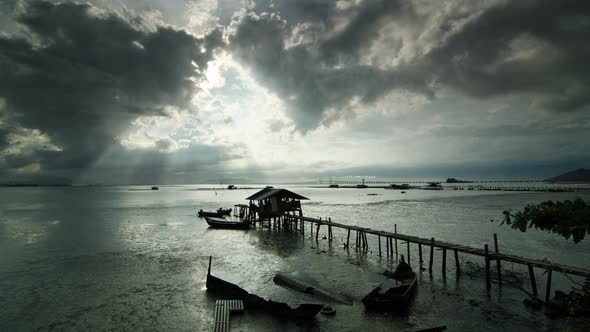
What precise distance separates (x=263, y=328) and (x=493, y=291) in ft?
39.6

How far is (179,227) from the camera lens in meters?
38.2

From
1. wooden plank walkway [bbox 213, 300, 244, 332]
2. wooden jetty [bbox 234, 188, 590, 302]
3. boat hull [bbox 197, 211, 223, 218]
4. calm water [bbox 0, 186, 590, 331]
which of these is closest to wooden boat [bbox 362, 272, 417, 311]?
calm water [bbox 0, 186, 590, 331]

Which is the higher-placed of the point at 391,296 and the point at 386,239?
the point at 391,296

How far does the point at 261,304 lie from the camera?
12453 mm

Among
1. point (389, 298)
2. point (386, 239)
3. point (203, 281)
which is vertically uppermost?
point (389, 298)

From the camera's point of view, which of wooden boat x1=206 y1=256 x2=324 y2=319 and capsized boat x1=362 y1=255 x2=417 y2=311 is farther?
capsized boat x1=362 y1=255 x2=417 y2=311

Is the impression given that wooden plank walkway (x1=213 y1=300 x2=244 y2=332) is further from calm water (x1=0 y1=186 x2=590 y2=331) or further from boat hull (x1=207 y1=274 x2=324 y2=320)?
calm water (x1=0 y1=186 x2=590 y2=331)

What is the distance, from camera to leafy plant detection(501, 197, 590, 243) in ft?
17.3

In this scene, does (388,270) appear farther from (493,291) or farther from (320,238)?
(320,238)

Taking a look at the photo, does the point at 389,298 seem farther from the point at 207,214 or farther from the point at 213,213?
the point at 213,213

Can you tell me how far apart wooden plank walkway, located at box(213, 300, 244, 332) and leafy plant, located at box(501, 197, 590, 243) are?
9.92 metres

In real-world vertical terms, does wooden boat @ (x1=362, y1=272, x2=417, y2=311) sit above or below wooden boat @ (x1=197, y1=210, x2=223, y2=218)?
above

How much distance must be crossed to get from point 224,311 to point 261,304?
1.67 metres

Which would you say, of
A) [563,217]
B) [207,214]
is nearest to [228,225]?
[207,214]
